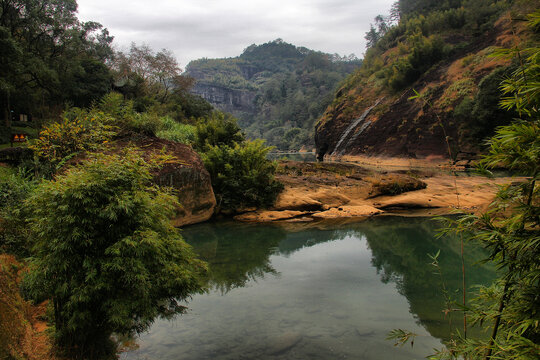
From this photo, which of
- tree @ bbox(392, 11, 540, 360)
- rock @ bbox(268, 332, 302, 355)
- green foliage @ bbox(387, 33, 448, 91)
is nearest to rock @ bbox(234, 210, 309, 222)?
rock @ bbox(268, 332, 302, 355)

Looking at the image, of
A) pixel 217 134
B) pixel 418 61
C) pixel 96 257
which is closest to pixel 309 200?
pixel 217 134

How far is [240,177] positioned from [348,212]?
397cm

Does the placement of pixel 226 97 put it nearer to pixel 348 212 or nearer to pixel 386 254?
pixel 348 212

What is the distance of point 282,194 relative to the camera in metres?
11.8

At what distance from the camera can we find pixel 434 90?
2927 centimetres

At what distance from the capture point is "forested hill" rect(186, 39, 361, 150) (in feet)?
268

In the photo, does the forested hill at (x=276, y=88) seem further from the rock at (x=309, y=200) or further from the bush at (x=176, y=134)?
the rock at (x=309, y=200)

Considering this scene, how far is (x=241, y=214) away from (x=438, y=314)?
7.49m

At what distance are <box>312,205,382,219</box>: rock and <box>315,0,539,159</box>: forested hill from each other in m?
12.7

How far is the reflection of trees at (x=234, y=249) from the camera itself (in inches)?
241

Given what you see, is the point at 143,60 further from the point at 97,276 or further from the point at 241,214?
the point at 97,276

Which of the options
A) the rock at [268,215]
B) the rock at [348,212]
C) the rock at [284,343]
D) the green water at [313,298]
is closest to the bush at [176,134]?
the rock at [268,215]

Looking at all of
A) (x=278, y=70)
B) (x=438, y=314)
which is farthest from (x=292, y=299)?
(x=278, y=70)

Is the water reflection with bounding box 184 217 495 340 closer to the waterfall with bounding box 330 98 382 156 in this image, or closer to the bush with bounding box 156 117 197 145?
the bush with bounding box 156 117 197 145
